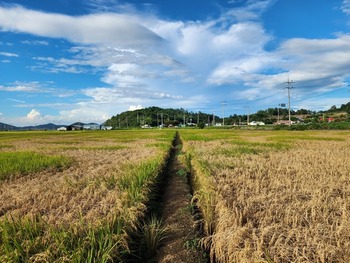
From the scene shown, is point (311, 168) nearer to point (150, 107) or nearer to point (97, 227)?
point (97, 227)

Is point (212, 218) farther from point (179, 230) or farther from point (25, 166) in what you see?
point (25, 166)

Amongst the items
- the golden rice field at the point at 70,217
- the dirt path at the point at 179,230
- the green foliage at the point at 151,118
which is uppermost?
the green foliage at the point at 151,118

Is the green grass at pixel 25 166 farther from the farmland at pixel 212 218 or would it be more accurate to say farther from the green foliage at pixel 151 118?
the green foliage at pixel 151 118

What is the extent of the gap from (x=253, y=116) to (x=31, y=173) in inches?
5498

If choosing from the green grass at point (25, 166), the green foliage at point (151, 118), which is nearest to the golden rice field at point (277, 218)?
the green grass at point (25, 166)

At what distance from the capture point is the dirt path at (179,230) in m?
4.55

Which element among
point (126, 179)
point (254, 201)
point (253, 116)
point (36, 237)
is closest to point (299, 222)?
point (254, 201)

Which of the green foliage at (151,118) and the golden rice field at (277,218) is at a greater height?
the green foliage at (151,118)

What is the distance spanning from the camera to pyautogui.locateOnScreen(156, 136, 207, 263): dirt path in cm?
455

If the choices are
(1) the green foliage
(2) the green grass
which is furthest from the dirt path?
(1) the green foliage

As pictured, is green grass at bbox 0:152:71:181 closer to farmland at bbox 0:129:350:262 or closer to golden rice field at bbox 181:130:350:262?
farmland at bbox 0:129:350:262

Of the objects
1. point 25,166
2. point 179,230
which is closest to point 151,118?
point 25,166

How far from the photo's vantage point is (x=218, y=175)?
8.36 meters

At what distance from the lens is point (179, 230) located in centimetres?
554
